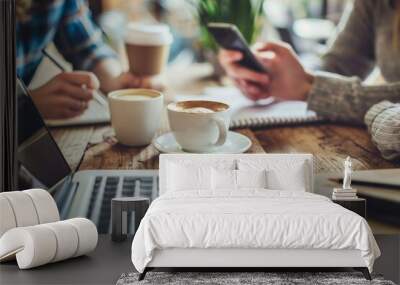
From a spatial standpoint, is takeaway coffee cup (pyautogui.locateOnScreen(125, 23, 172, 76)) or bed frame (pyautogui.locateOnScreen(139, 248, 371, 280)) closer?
bed frame (pyautogui.locateOnScreen(139, 248, 371, 280))

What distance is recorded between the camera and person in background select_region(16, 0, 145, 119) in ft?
20.2

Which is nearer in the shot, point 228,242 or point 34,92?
point 228,242

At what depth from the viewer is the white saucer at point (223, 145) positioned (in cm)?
614

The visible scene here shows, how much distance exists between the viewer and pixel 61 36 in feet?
20.3

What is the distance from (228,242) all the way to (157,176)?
174 cm

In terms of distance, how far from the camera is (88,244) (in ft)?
17.3

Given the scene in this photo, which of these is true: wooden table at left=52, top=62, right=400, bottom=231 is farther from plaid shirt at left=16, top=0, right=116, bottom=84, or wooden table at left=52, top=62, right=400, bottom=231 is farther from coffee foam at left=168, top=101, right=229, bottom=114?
plaid shirt at left=16, top=0, right=116, bottom=84

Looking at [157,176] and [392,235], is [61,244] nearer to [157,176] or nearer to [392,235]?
[157,176]

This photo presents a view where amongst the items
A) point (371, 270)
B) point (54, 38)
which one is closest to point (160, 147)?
point (54, 38)

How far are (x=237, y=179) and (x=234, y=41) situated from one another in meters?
1.25

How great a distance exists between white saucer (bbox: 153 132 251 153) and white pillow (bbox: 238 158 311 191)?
0.25m

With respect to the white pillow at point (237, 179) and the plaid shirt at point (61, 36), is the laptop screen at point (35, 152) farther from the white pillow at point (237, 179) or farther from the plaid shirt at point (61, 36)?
the white pillow at point (237, 179)

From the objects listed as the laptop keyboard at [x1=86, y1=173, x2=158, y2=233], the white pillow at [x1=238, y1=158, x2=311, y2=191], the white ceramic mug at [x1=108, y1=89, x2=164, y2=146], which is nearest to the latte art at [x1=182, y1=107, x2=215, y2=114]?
the white ceramic mug at [x1=108, y1=89, x2=164, y2=146]

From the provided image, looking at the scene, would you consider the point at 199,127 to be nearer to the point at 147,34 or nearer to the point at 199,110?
the point at 199,110
